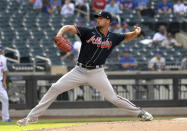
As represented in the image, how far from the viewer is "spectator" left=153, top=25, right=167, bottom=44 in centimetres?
1953

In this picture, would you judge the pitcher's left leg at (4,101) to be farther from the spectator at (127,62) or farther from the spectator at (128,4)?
the spectator at (128,4)

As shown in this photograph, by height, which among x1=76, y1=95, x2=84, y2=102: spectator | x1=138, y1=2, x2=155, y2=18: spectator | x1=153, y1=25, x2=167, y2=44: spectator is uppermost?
x1=138, y1=2, x2=155, y2=18: spectator

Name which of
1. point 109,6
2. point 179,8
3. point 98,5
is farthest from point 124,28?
point 179,8

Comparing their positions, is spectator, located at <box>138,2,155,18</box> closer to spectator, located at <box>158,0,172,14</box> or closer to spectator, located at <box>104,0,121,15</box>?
→ spectator, located at <box>158,0,172,14</box>

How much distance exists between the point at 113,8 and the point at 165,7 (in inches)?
103

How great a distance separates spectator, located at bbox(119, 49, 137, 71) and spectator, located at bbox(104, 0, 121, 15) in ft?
11.4

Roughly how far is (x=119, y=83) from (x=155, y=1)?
748 centimetres

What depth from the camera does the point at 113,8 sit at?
65.9 ft

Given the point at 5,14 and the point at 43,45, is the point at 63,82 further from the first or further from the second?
the point at 5,14

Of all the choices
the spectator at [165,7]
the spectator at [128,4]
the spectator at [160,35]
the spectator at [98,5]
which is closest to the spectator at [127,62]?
the spectator at [160,35]

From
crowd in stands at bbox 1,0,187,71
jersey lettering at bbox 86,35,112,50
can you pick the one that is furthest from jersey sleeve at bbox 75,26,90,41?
crowd in stands at bbox 1,0,187,71

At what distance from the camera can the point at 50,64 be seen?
16.3 metres

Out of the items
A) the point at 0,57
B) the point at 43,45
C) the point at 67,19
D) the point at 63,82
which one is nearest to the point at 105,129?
the point at 63,82

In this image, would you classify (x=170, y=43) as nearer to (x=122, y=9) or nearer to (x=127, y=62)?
(x=122, y=9)
